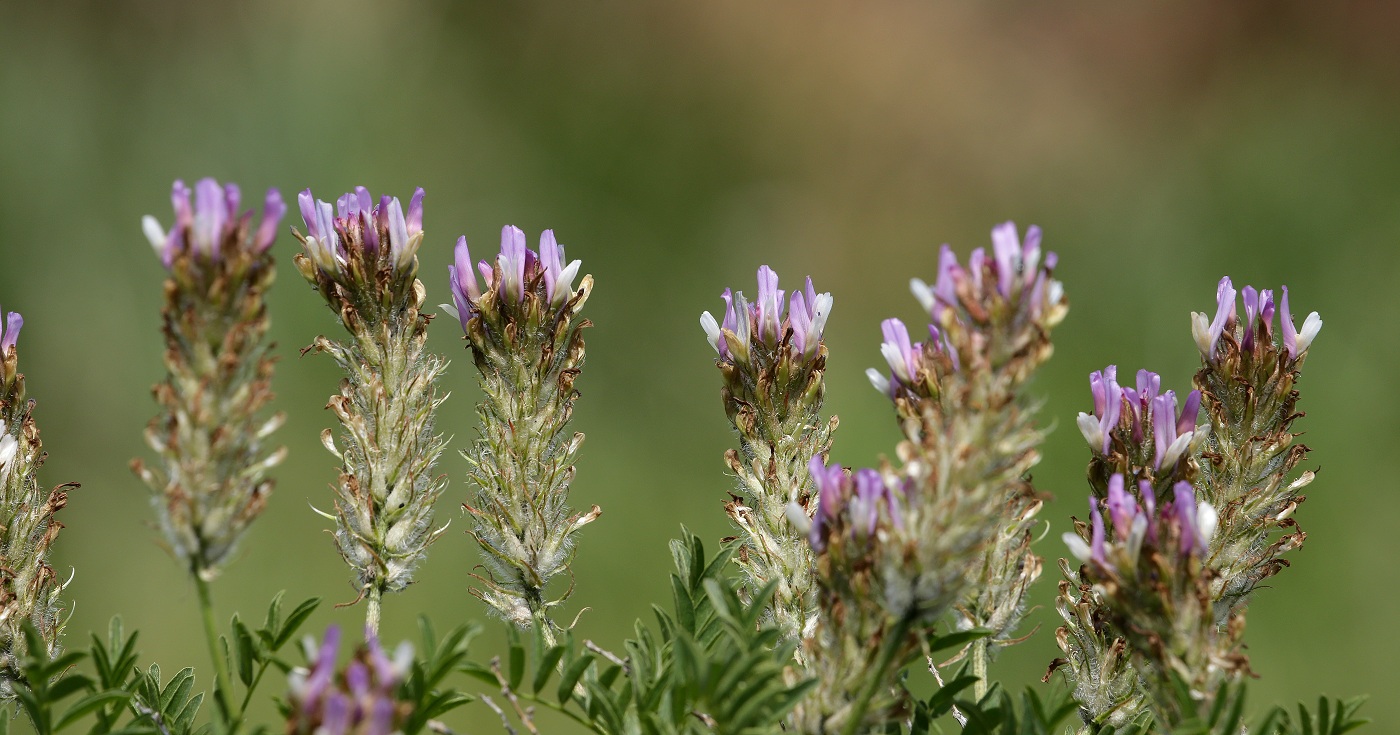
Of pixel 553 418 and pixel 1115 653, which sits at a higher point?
pixel 553 418

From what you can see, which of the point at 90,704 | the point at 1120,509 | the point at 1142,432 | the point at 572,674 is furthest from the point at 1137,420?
the point at 90,704

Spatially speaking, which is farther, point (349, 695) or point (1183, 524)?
point (1183, 524)

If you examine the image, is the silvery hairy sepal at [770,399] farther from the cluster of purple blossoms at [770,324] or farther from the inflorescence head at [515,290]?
the inflorescence head at [515,290]

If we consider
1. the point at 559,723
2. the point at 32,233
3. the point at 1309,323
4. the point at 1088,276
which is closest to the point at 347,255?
the point at 1309,323

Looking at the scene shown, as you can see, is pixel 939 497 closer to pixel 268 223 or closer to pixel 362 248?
pixel 268 223

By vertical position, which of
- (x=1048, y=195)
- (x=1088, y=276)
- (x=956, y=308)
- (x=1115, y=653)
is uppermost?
(x=1048, y=195)

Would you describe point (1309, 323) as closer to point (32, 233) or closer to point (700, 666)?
point (700, 666)
